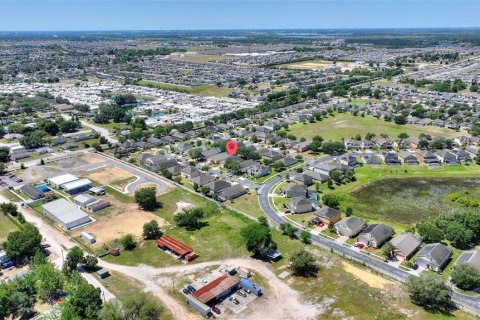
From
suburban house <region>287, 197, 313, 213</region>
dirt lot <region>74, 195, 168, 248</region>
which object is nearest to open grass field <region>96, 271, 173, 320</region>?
dirt lot <region>74, 195, 168, 248</region>

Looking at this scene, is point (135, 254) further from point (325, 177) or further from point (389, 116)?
point (389, 116)

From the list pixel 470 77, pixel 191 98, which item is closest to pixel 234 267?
pixel 191 98

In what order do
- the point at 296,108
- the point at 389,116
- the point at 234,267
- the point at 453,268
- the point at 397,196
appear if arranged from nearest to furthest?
1. the point at 453,268
2. the point at 234,267
3. the point at 397,196
4. the point at 389,116
5. the point at 296,108

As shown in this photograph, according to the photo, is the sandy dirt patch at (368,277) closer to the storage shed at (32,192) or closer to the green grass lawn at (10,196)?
the storage shed at (32,192)

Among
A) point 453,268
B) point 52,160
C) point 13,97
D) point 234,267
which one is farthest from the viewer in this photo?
point 13,97

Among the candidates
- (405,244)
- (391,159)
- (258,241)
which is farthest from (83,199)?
(391,159)

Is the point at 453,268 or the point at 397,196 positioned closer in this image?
the point at 453,268
